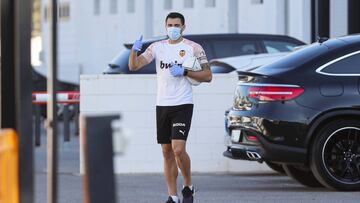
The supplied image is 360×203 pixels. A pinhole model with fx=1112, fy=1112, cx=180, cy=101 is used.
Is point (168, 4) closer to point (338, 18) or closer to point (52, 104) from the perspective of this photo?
point (338, 18)

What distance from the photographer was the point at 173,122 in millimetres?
9680

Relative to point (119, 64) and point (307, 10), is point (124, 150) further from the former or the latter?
point (307, 10)

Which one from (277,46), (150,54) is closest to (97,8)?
(277,46)

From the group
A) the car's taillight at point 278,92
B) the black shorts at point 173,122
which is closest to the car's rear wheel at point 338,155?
the car's taillight at point 278,92

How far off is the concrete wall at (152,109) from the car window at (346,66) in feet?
7.64

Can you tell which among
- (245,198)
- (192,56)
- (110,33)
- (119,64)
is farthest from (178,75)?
(110,33)

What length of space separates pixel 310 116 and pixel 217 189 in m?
1.48

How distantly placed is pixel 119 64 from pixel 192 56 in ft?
25.9

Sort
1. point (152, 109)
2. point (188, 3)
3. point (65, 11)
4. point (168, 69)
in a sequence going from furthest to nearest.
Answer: point (65, 11) → point (188, 3) → point (152, 109) → point (168, 69)

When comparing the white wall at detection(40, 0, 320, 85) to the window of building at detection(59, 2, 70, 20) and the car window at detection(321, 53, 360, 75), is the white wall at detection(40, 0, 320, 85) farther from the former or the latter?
the car window at detection(321, 53, 360, 75)

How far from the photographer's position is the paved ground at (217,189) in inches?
418

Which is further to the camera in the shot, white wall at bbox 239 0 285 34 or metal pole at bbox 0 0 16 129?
white wall at bbox 239 0 285 34

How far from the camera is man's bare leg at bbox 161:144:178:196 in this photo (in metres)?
9.83

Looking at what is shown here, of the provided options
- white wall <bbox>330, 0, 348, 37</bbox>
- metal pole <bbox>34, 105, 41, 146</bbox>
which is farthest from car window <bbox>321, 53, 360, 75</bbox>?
white wall <bbox>330, 0, 348, 37</bbox>
